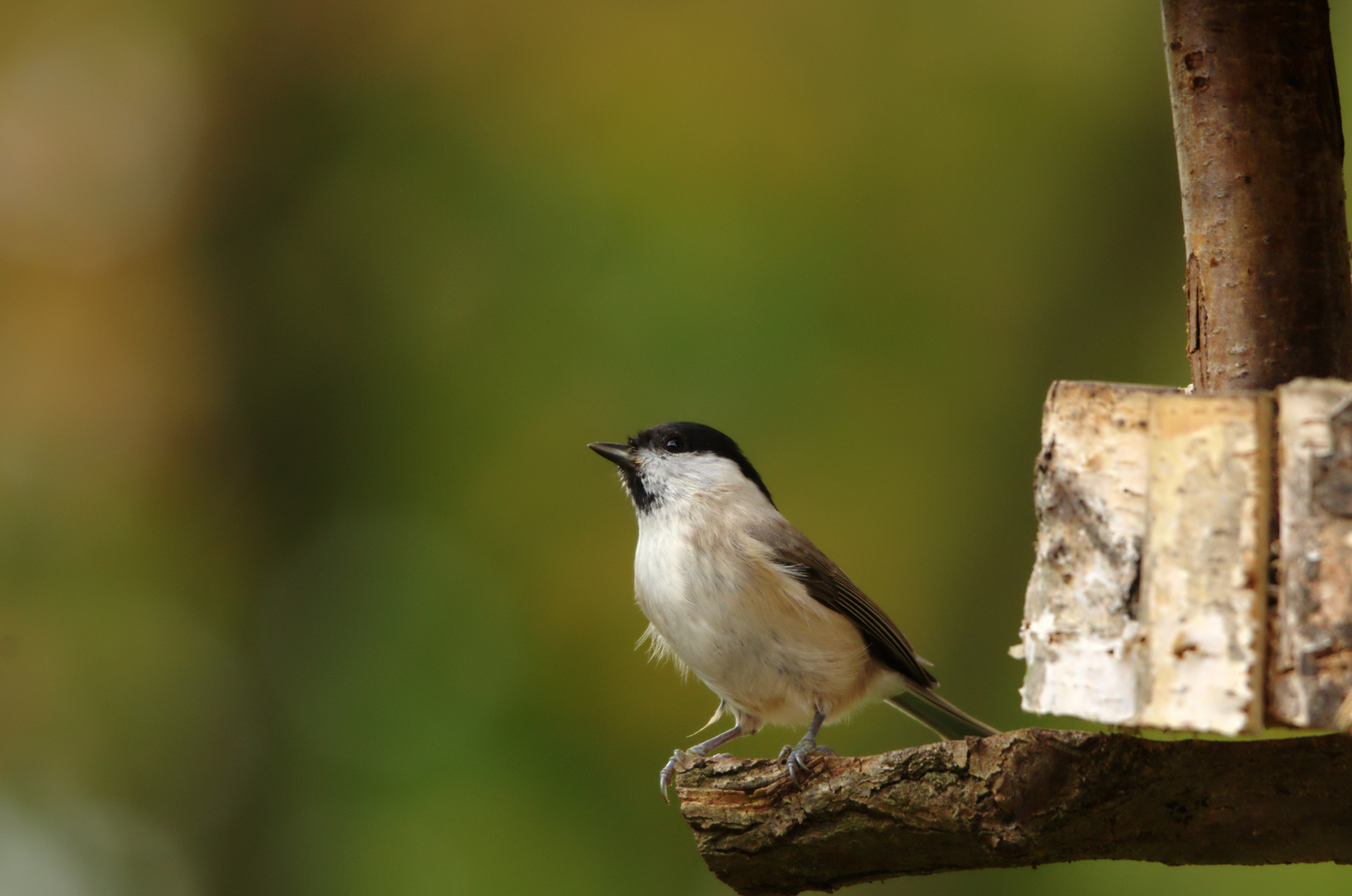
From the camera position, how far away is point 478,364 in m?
4.56

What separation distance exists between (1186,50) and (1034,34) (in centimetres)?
296

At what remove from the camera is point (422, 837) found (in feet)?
13.7

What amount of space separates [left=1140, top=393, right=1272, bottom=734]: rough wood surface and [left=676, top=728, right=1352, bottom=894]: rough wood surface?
26cm

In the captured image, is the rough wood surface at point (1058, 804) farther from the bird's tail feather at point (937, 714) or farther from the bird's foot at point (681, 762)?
the bird's tail feather at point (937, 714)

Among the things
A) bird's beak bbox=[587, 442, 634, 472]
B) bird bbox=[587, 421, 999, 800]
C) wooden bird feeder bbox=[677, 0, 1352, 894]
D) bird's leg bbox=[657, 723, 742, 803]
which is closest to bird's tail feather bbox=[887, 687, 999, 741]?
bird bbox=[587, 421, 999, 800]

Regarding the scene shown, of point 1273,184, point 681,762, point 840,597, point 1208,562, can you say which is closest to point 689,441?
point 840,597

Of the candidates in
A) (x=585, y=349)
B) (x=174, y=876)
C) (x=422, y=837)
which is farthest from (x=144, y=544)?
(x=585, y=349)

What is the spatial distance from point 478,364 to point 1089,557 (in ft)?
11.6

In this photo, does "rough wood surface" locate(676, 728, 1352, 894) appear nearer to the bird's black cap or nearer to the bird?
the bird

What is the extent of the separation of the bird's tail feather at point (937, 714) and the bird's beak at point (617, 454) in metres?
0.87

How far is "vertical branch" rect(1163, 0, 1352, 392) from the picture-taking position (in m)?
1.72

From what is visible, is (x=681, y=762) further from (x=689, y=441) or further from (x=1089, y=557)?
(x=689, y=441)

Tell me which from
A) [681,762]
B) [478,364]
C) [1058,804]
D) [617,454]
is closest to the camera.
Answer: [1058,804]

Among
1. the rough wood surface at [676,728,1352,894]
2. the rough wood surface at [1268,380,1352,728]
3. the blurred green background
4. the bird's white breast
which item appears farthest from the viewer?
the blurred green background
